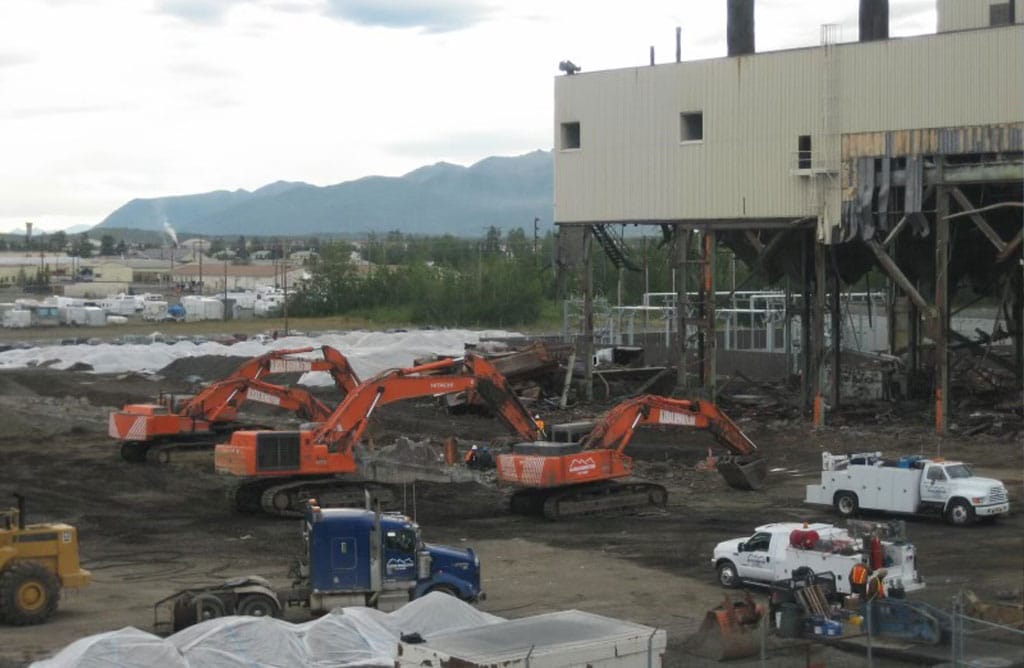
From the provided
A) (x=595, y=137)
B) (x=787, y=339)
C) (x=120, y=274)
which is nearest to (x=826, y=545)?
(x=595, y=137)

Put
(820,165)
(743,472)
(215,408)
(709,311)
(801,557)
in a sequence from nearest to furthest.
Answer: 1. (801,557)
2. (743,472)
3. (215,408)
4. (820,165)
5. (709,311)

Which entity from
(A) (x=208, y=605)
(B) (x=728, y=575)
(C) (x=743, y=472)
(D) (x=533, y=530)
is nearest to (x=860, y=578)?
(B) (x=728, y=575)

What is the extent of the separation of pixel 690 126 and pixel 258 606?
30.8 metres

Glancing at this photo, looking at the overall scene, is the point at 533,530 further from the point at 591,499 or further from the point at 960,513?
the point at 960,513

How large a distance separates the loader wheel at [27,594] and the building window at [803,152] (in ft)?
98.2

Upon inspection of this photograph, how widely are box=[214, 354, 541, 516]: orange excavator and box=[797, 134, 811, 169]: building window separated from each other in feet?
53.9

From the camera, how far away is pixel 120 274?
199000 mm

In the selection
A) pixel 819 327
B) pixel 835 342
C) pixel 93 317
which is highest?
pixel 819 327

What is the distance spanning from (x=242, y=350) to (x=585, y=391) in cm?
2909

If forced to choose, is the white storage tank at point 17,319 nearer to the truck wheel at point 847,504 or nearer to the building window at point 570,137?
the building window at point 570,137

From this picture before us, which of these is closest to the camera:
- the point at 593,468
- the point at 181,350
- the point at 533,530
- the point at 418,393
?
the point at 533,530

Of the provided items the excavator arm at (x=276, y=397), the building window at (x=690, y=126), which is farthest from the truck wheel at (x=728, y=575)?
the building window at (x=690, y=126)

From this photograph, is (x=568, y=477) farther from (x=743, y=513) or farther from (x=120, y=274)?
(x=120, y=274)

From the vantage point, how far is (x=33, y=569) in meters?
23.2
